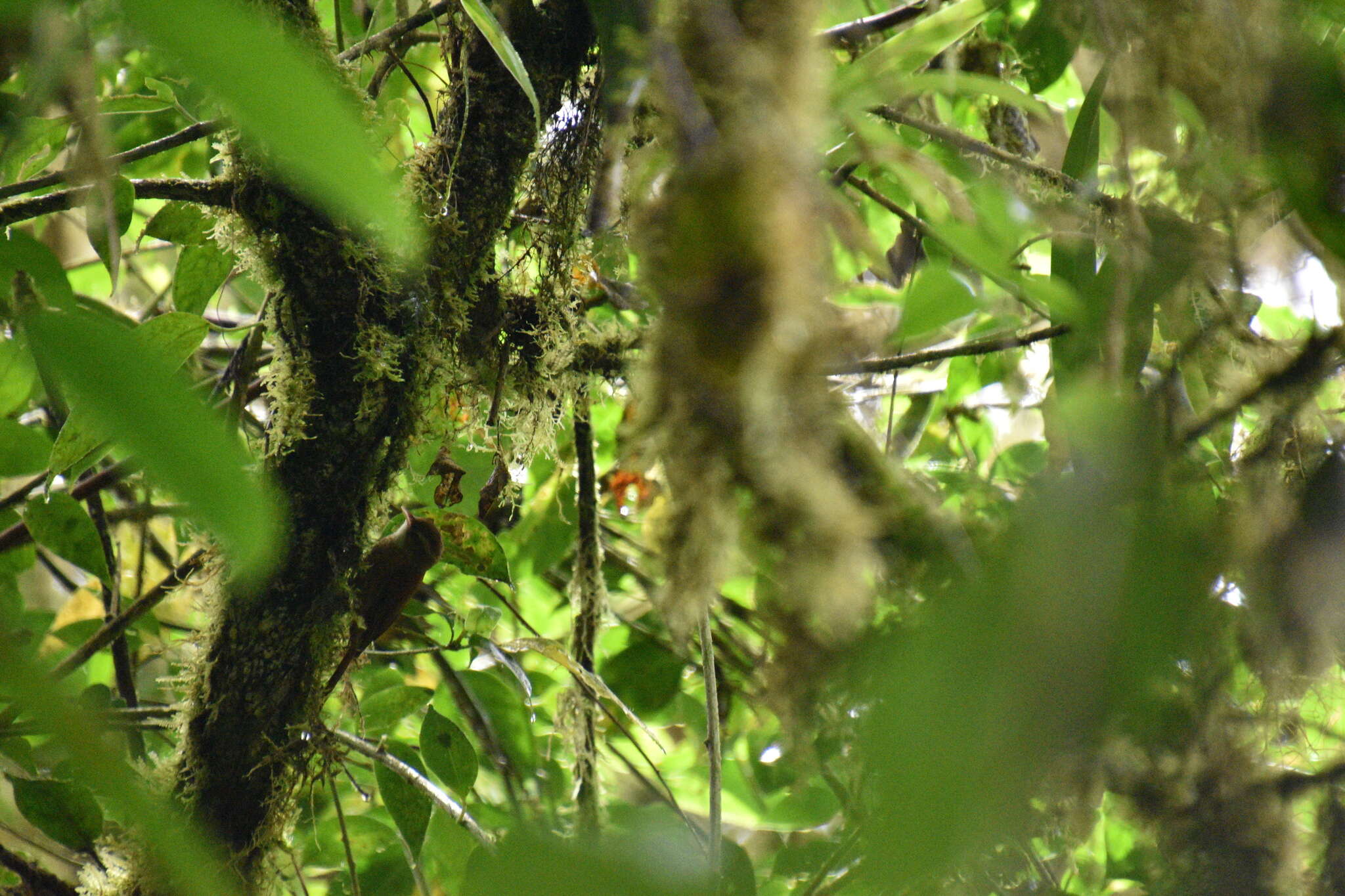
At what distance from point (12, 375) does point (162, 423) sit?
911 mm

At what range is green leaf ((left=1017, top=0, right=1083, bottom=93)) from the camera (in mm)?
823

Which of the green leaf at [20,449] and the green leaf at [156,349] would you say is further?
the green leaf at [20,449]

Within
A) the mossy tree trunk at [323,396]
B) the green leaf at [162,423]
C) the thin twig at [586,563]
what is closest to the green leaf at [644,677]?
the thin twig at [586,563]

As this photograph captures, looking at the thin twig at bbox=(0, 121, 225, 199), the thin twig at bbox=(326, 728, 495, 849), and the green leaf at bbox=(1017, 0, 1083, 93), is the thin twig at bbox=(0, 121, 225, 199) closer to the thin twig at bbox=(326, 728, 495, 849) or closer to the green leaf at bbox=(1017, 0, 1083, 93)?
the thin twig at bbox=(326, 728, 495, 849)

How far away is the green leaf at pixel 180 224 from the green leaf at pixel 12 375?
227 mm

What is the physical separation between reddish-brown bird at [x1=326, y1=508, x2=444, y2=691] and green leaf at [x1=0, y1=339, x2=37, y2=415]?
517mm

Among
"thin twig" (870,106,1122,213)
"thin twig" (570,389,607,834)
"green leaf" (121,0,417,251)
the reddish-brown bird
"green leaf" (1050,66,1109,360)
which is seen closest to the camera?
"green leaf" (121,0,417,251)

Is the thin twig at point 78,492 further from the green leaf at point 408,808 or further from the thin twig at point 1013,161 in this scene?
the thin twig at point 1013,161

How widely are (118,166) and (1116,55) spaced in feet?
2.19

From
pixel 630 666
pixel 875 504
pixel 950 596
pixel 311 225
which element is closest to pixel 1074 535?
pixel 950 596

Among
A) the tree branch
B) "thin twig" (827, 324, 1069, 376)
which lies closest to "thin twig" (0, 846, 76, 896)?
the tree branch

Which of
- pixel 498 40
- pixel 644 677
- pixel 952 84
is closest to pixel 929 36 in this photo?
pixel 952 84

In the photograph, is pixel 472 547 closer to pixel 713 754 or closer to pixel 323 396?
pixel 323 396

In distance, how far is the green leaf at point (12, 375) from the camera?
892 millimetres
